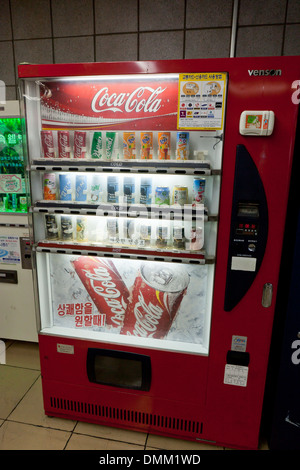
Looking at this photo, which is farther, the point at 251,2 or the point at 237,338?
the point at 251,2

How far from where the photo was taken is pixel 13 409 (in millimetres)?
2332

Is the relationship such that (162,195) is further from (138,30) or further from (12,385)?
(12,385)

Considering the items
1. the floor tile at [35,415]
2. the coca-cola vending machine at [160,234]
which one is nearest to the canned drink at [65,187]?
the coca-cola vending machine at [160,234]

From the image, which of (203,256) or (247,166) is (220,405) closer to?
(203,256)

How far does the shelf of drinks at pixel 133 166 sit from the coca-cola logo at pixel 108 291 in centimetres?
73

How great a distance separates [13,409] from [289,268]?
229 cm

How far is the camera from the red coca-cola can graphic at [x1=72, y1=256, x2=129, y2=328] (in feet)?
7.07

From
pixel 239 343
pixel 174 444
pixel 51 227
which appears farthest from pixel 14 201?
pixel 174 444

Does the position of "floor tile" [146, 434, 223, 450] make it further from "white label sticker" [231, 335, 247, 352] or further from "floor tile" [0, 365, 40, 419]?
"floor tile" [0, 365, 40, 419]

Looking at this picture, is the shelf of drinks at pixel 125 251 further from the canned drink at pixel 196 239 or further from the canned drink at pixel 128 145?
the canned drink at pixel 128 145

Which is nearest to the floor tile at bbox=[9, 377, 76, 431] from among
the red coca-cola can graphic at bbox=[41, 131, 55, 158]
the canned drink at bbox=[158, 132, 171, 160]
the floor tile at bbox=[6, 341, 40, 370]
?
the floor tile at bbox=[6, 341, 40, 370]

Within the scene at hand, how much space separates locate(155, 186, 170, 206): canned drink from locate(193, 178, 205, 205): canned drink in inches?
6.6

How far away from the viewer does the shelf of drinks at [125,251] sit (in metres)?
1.83
